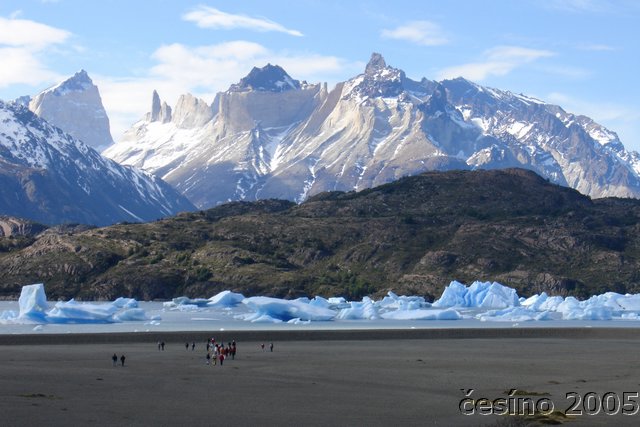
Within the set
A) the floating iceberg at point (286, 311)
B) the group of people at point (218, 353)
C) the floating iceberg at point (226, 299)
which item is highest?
the group of people at point (218, 353)

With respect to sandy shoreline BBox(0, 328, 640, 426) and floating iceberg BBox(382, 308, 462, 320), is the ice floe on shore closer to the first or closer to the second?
floating iceberg BBox(382, 308, 462, 320)

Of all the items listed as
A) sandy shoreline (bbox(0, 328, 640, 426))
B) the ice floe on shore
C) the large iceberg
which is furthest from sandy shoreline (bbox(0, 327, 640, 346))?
the large iceberg

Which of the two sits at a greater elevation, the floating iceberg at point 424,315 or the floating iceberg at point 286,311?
the floating iceberg at point 286,311

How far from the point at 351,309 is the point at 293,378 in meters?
82.8

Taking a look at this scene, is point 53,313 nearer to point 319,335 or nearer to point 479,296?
point 319,335

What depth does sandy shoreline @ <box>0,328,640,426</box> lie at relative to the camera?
45062 millimetres

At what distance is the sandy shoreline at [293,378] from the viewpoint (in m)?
45.1

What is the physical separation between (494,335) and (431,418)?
2569 inches

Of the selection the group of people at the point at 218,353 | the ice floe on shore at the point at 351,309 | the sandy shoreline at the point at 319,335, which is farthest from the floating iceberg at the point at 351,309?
the group of people at the point at 218,353

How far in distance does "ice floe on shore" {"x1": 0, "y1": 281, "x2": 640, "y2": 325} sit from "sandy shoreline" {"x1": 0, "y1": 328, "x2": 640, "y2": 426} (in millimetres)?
28868

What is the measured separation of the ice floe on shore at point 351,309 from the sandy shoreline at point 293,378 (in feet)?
94.7

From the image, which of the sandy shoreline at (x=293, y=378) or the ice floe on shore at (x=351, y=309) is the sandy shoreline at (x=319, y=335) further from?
the ice floe on shore at (x=351, y=309)

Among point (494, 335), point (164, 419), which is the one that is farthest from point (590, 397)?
point (494, 335)

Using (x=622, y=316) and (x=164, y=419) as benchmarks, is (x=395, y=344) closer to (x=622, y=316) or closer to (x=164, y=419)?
(x=164, y=419)
